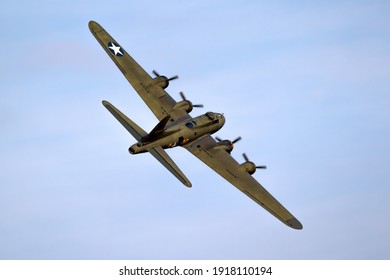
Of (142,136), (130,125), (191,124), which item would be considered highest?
(191,124)

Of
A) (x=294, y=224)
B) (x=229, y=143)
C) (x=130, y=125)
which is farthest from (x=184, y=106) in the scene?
(x=294, y=224)

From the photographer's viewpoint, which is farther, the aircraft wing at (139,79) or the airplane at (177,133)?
the aircraft wing at (139,79)

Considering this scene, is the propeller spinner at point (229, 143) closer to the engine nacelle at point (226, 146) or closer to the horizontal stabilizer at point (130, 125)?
the engine nacelle at point (226, 146)

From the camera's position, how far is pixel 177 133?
70188 millimetres

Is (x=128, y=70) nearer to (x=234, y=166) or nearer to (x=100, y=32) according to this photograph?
(x=100, y=32)

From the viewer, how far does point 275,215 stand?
6569cm

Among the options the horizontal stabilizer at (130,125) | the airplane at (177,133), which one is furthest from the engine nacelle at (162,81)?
the horizontal stabilizer at (130,125)

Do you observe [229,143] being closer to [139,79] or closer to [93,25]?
[139,79]

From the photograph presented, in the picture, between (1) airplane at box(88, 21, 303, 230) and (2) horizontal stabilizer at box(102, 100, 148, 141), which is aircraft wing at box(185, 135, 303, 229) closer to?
(1) airplane at box(88, 21, 303, 230)

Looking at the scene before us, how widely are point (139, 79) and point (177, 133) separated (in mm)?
10116

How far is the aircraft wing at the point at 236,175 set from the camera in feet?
216

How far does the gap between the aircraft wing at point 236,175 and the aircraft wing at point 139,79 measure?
384 centimetres

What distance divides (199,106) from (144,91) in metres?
5.90
